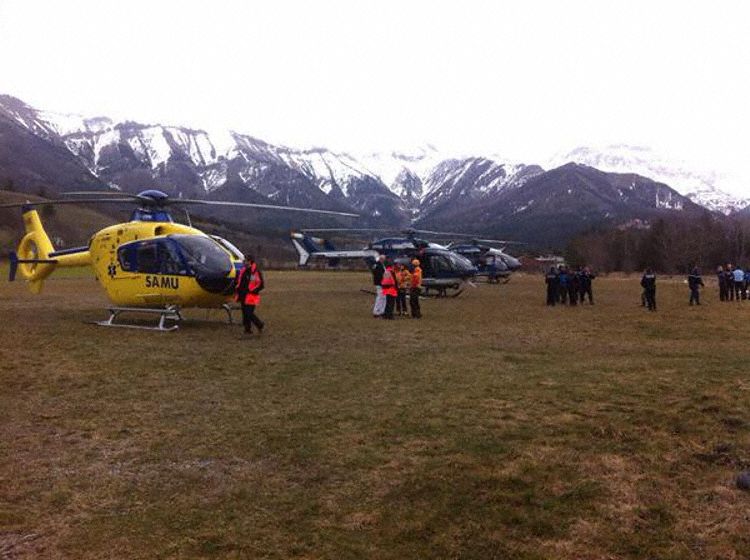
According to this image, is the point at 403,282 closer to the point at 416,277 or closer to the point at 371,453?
the point at 416,277

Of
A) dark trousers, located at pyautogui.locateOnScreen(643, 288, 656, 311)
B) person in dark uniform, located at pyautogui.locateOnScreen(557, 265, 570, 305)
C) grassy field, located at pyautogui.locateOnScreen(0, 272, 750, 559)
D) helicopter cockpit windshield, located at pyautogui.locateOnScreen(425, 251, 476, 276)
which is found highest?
helicopter cockpit windshield, located at pyautogui.locateOnScreen(425, 251, 476, 276)

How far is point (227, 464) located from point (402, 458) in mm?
1571

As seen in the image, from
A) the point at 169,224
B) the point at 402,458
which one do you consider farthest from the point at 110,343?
the point at 402,458

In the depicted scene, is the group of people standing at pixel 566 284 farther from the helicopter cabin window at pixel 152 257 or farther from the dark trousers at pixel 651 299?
the helicopter cabin window at pixel 152 257

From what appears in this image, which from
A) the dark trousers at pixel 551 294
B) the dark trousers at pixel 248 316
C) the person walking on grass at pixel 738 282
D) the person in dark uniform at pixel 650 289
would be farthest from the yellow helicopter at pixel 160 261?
the person walking on grass at pixel 738 282

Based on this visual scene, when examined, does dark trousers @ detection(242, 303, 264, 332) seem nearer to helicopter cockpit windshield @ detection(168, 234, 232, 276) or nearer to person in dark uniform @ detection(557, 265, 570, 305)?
helicopter cockpit windshield @ detection(168, 234, 232, 276)

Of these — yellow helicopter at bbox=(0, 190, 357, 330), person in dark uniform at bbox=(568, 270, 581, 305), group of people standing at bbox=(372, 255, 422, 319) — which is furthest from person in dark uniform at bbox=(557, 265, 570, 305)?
yellow helicopter at bbox=(0, 190, 357, 330)

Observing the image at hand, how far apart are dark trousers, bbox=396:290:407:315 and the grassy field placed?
8.77 m

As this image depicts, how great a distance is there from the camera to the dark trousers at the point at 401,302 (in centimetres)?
2111

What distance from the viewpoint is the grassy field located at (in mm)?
4227

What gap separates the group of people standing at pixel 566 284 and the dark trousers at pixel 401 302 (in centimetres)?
738

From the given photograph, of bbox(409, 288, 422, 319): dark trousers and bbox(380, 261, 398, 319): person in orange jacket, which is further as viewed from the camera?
bbox(409, 288, 422, 319): dark trousers

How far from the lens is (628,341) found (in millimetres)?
14328

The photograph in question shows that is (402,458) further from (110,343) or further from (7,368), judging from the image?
(110,343)
